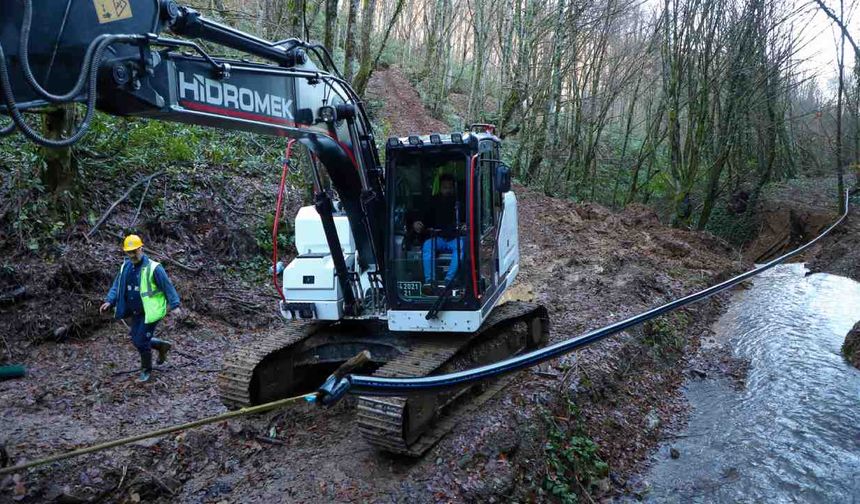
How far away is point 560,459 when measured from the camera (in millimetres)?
6023

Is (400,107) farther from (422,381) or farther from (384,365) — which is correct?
(422,381)

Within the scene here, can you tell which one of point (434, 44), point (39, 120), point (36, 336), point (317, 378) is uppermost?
point (434, 44)

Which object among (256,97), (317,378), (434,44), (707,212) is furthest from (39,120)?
(434,44)

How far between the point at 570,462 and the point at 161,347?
4.95 m

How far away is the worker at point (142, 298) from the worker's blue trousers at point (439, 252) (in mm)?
3106

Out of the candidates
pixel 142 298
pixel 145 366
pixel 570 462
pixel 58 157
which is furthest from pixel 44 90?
pixel 58 157

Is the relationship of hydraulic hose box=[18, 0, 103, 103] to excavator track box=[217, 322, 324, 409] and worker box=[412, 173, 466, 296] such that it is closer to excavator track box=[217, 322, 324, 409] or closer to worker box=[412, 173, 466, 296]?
excavator track box=[217, 322, 324, 409]

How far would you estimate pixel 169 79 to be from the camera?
3.61 m

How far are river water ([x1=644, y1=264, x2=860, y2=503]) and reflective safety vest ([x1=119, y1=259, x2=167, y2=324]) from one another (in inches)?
229

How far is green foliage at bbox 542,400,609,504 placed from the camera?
5.66 metres

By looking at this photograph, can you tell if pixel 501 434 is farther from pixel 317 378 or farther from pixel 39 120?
pixel 39 120

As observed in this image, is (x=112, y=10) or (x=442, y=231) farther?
(x=442, y=231)

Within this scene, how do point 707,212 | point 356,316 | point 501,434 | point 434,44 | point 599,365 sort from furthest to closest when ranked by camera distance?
point 434,44 → point 707,212 → point 599,365 → point 356,316 → point 501,434

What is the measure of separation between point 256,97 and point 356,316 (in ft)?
9.33
